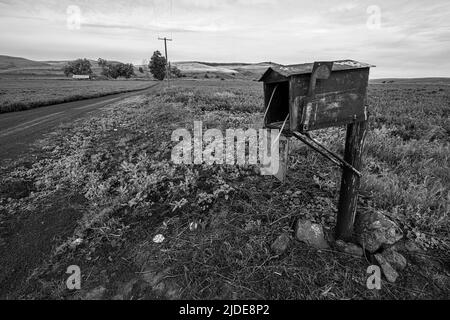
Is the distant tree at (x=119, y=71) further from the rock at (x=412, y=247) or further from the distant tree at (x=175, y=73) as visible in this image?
the rock at (x=412, y=247)

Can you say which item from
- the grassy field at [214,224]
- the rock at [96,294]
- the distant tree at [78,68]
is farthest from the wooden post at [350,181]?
the distant tree at [78,68]

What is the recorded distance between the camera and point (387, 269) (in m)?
2.73

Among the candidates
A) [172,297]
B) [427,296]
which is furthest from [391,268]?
[172,297]

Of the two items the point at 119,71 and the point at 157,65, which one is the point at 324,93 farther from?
the point at 119,71

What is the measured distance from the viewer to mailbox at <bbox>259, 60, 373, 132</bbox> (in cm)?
247

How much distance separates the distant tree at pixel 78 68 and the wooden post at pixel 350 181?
127441mm

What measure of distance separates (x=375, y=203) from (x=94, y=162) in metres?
7.03

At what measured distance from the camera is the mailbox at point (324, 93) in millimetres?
2475

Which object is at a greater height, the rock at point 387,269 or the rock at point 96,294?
the rock at point 387,269

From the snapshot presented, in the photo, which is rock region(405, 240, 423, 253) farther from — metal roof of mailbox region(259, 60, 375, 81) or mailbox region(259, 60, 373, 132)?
metal roof of mailbox region(259, 60, 375, 81)

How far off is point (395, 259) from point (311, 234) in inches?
37.4

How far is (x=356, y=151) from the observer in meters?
2.89

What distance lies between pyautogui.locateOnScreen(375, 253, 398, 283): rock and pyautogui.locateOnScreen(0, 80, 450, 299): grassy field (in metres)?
0.07

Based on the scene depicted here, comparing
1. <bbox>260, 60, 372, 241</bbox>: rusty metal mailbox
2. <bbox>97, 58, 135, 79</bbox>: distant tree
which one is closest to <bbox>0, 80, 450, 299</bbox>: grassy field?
<bbox>260, 60, 372, 241</bbox>: rusty metal mailbox
